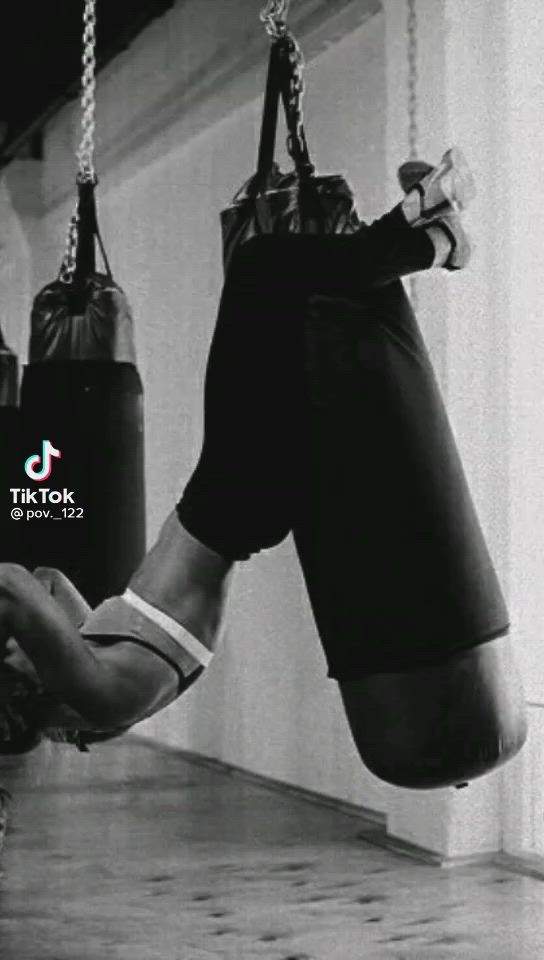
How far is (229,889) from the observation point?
13.9ft

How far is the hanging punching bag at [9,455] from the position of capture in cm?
308

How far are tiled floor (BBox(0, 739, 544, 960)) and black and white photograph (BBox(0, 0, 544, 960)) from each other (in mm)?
19

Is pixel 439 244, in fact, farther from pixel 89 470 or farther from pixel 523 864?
pixel 523 864

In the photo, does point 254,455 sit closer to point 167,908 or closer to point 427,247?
point 427,247

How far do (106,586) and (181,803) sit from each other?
3.04 meters

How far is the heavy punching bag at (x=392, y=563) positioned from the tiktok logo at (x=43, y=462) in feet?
4.03

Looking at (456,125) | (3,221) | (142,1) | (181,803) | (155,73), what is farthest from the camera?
(3,221)

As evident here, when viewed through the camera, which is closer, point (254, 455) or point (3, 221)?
point (254, 455)

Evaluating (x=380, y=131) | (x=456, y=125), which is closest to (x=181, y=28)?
(x=380, y=131)

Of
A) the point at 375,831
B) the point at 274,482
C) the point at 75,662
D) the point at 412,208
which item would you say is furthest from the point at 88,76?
the point at 375,831

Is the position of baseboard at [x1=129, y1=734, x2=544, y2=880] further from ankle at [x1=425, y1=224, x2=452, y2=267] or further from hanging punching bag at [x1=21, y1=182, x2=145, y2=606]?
ankle at [x1=425, y1=224, x2=452, y2=267]

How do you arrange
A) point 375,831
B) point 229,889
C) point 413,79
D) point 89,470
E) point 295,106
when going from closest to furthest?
1. point 295,106
2. point 89,470
3. point 229,889
4. point 413,79
5. point 375,831

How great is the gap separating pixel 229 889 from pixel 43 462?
1.78m

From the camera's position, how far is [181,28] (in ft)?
21.0
